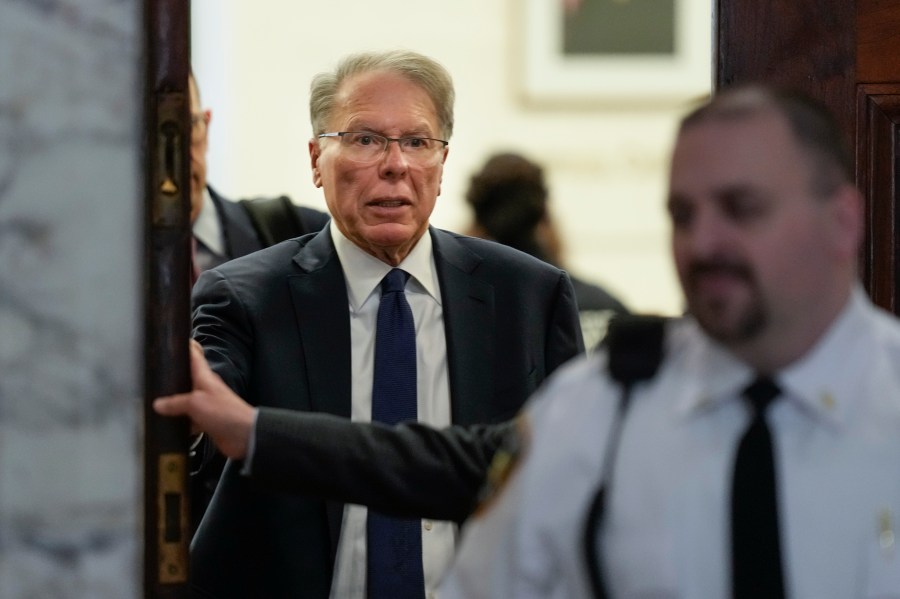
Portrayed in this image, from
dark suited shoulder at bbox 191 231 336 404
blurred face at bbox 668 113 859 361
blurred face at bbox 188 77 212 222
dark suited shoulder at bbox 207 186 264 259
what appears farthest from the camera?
dark suited shoulder at bbox 207 186 264 259

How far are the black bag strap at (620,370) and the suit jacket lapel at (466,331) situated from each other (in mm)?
742

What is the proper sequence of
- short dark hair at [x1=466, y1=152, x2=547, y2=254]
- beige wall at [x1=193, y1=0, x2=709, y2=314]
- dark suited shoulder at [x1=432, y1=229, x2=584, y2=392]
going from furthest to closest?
beige wall at [x1=193, y1=0, x2=709, y2=314] → short dark hair at [x1=466, y1=152, x2=547, y2=254] → dark suited shoulder at [x1=432, y1=229, x2=584, y2=392]

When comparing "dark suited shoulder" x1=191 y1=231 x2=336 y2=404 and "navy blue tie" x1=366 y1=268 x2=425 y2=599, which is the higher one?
"dark suited shoulder" x1=191 y1=231 x2=336 y2=404

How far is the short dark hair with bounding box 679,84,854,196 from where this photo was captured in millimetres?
1222

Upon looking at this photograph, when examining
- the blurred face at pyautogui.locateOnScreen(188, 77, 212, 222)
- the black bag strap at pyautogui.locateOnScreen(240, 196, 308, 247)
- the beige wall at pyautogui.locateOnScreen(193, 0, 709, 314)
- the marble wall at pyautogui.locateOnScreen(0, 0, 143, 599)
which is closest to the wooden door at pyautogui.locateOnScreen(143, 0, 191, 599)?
the marble wall at pyautogui.locateOnScreen(0, 0, 143, 599)

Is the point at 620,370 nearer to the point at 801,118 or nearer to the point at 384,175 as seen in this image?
the point at 801,118

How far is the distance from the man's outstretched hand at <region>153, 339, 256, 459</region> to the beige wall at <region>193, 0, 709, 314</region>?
11.1 feet

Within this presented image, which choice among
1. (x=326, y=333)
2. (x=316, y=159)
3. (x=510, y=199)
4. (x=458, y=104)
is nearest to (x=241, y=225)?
(x=316, y=159)

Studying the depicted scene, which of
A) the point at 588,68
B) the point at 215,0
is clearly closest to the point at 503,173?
the point at 588,68

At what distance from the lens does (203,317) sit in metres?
2.04

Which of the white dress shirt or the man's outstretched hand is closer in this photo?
the man's outstretched hand

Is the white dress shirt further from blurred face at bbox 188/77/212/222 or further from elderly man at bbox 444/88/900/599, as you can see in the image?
elderly man at bbox 444/88/900/599

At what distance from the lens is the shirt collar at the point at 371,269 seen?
7.19 feet

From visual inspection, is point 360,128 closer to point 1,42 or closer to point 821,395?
point 1,42
